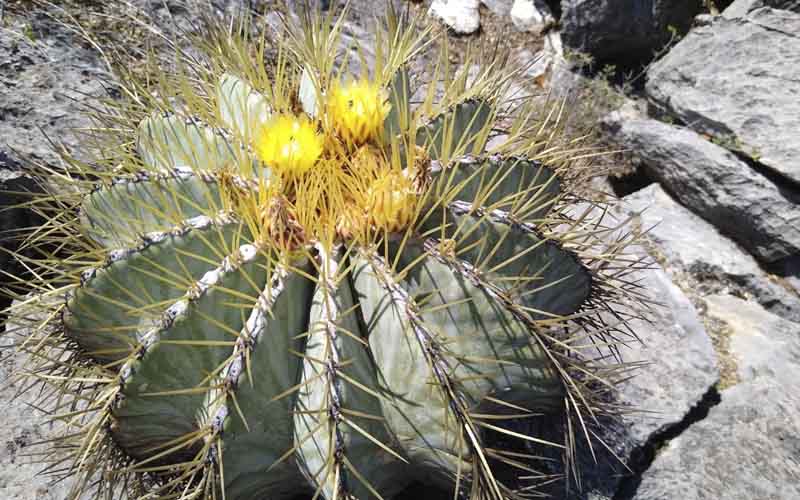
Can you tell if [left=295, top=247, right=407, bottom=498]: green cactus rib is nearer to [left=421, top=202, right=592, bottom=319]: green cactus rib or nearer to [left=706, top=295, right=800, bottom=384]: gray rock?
[left=421, top=202, right=592, bottom=319]: green cactus rib

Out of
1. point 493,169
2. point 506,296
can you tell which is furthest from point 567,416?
point 493,169

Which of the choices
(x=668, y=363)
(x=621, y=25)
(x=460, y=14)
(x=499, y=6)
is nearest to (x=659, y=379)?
(x=668, y=363)

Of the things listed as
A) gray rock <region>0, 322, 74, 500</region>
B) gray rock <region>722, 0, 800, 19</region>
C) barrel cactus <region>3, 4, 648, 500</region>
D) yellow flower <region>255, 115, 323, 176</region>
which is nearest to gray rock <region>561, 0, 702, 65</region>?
gray rock <region>722, 0, 800, 19</region>

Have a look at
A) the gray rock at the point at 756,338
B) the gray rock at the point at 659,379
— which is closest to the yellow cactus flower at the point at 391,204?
the gray rock at the point at 659,379

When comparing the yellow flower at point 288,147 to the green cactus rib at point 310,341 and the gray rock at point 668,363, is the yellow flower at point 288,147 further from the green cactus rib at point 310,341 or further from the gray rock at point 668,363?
the gray rock at point 668,363

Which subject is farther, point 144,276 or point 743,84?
point 743,84

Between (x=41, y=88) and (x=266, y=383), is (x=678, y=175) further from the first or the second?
(x=41, y=88)
